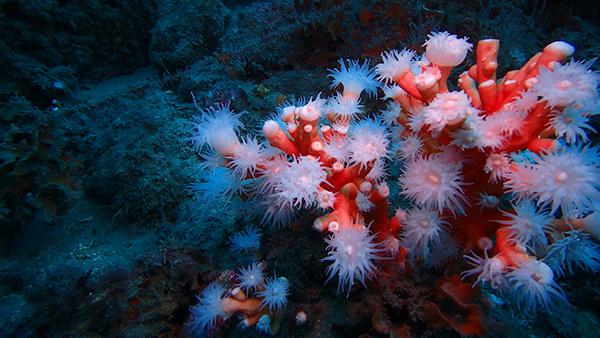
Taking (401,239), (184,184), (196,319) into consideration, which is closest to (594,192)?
(401,239)

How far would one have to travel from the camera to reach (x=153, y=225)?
4023mm

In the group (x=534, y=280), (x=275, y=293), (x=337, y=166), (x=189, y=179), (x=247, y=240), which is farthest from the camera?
(x=189, y=179)

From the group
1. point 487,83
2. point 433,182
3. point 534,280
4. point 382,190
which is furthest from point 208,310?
point 487,83

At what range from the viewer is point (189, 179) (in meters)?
4.14

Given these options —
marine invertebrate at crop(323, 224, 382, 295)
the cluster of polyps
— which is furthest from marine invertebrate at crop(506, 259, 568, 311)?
marine invertebrate at crop(323, 224, 382, 295)

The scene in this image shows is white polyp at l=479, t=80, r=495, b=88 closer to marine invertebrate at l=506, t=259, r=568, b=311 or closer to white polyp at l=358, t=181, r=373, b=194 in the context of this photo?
white polyp at l=358, t=181, r=373, b=194

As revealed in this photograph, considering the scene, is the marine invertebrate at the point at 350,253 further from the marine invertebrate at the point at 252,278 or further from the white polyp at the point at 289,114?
the white polyp at the point at 289,114

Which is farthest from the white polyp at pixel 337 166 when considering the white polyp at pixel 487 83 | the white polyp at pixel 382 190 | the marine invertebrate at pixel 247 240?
the marine invertebrate at pixel 247 240

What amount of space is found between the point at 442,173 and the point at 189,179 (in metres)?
3.24

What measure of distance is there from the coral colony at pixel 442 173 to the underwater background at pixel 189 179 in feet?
0.33

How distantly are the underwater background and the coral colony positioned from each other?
100 mm

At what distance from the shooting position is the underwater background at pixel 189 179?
2.09 metres

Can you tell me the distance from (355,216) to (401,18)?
3308 mm

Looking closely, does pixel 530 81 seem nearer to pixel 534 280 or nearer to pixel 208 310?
pixel 534 280
